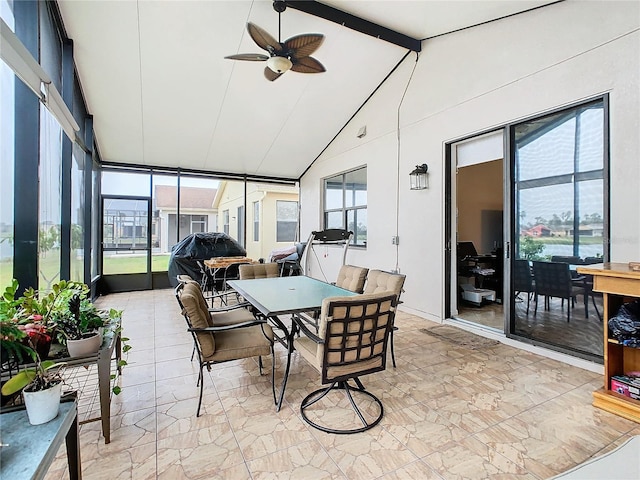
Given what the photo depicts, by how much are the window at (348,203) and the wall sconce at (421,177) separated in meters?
1.57

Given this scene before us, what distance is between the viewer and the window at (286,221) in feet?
32.2

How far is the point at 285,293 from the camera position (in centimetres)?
317

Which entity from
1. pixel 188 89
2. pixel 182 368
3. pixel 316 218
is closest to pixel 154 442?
pixel 182 368

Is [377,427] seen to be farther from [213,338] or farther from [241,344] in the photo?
[213,338]

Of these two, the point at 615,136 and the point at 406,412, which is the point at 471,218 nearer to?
the point at 615,136

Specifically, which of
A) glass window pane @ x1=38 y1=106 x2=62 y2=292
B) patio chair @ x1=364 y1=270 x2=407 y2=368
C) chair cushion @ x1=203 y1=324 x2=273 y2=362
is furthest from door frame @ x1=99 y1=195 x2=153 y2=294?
patio chair @ x1=364 y1=270 x2=407 y2=368

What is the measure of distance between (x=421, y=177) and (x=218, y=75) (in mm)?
3609

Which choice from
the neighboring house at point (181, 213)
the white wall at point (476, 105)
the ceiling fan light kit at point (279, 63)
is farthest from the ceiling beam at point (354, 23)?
the neighboring house at point (181, 213)

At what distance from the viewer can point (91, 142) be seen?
5801 mm

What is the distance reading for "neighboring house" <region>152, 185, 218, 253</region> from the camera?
25.3ft

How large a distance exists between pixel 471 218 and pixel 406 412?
5366 mm

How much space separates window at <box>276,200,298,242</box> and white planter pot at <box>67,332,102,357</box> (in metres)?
7.88

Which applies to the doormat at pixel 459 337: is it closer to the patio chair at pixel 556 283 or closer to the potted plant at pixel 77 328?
the patio chair at pixel 556 283

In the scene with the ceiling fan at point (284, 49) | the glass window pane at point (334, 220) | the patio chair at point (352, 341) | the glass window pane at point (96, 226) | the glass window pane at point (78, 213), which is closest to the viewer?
the patio chair at point (352, 341)
